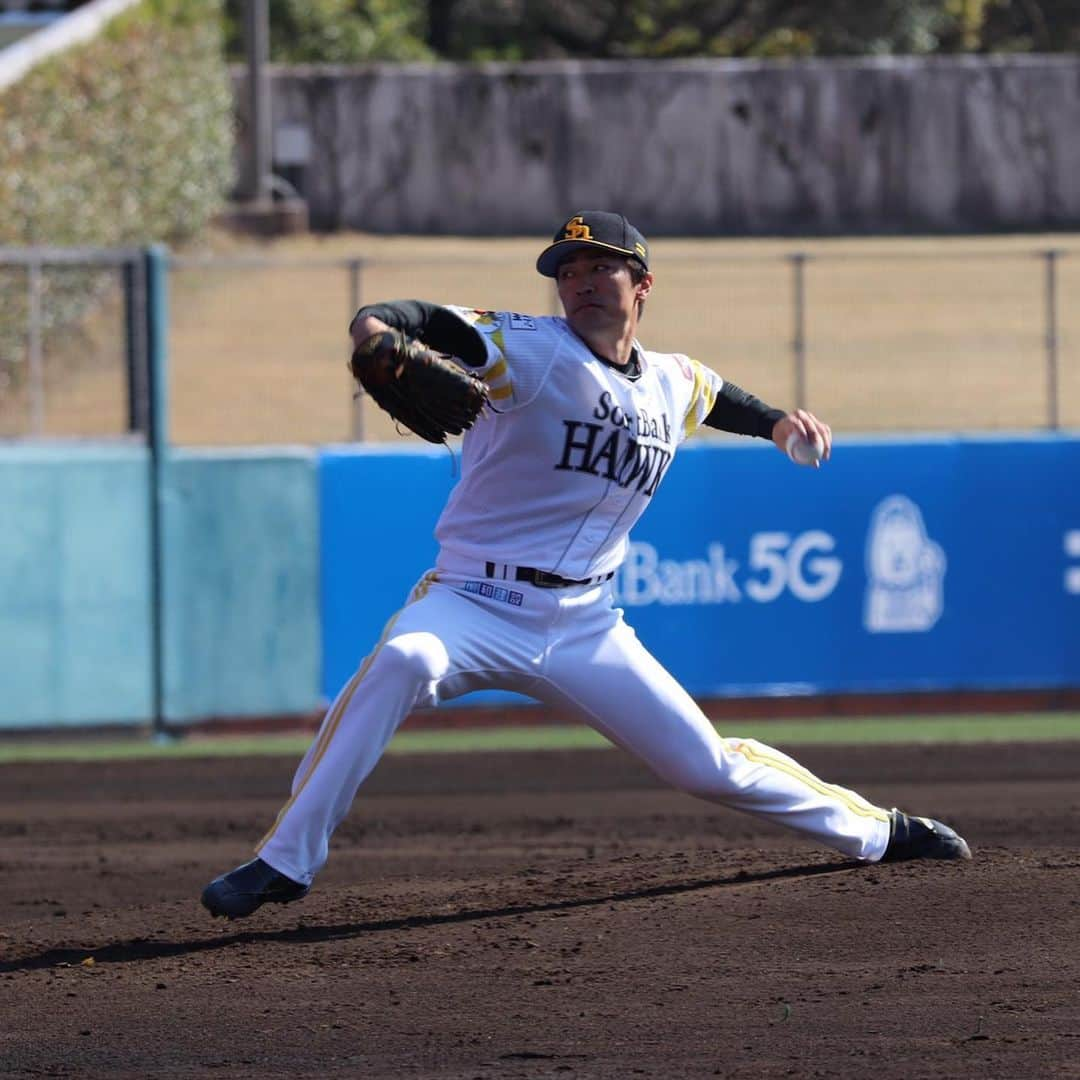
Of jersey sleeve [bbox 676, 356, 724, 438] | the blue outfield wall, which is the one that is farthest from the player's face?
the blue outfield wall

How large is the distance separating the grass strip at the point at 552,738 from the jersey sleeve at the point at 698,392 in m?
5.39

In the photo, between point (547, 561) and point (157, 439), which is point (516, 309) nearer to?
point (157, 439)

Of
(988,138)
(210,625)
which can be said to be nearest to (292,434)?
(210,625)

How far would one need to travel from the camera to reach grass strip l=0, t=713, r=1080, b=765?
37.9 feet

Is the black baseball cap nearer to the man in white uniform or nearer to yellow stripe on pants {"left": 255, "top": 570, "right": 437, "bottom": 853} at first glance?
the man in white uniform

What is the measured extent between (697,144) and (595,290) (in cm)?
2234

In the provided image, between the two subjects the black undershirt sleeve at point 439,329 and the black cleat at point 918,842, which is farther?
the black cleat at point 918,842

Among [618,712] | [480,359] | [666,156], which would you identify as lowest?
[618,712]

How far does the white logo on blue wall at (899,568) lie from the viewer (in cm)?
1250

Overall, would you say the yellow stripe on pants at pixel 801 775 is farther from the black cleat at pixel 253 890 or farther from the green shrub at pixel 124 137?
the green shrub at pixel 124 137

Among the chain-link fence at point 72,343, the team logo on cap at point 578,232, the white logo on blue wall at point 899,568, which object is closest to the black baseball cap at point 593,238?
the team logo on cap at point 578,232

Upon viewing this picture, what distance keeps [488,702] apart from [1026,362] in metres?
9.41

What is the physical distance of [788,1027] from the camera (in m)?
5.08

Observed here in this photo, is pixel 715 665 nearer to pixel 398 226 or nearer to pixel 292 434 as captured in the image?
pixel 292 434
